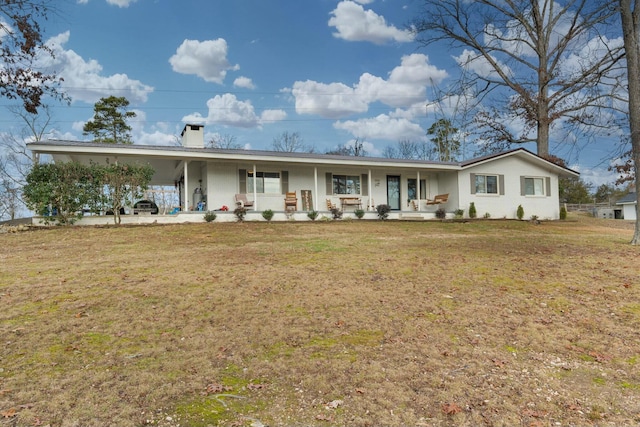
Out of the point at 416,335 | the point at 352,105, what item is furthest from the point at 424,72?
the point at 352,105

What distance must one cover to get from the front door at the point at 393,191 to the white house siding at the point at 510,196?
3.47 m

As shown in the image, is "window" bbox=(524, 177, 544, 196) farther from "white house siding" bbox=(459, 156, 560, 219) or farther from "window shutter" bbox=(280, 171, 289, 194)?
"window shutter" bbox=(280, 171, 289, 194)

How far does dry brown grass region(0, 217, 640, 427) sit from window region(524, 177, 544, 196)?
15.1m

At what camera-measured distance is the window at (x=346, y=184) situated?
19.4 m

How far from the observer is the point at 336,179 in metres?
19.4

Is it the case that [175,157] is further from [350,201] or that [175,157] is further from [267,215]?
[350,201]

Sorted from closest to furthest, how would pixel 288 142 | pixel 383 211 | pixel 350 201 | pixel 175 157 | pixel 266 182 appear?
pixel 175 157, pixel 266 182, pixel 383 211, pixel 350 201, pixel 288 142

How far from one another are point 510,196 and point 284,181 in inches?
524

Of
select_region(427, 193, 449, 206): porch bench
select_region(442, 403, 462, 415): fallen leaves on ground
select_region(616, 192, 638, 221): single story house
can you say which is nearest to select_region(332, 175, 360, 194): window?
select_region(427, 193, 449, 206): porch bench

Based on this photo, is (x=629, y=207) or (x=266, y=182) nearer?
(x=266, y=182)

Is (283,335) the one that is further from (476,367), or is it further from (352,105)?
(352,105)

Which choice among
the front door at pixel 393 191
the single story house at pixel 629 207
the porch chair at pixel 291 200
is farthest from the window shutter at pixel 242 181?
the single story house at pixel 629 207

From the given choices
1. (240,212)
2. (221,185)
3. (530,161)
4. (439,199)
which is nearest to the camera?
(240,212)

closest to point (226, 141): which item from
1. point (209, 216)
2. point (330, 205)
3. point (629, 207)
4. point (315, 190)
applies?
point (315, 190)
